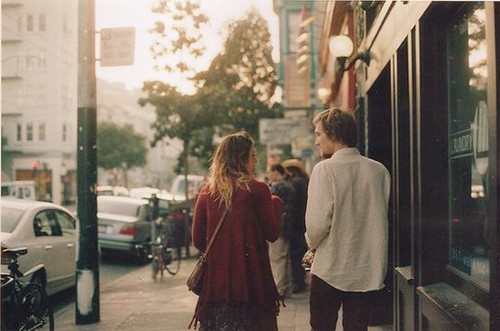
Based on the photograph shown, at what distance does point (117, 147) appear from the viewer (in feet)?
236

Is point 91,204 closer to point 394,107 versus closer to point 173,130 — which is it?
point 394,107

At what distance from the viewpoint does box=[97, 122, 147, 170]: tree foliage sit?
71062mm

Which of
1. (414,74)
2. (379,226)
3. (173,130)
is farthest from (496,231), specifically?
(173,130)

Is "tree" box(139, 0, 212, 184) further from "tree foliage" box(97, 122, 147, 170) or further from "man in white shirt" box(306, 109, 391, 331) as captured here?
"tree foliage" box(97, 122, 147, 170)

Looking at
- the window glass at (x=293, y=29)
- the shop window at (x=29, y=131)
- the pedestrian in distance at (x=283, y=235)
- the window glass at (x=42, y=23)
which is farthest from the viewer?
the shop window at (x=29, y=131)

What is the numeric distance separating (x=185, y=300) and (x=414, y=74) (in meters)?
5.59

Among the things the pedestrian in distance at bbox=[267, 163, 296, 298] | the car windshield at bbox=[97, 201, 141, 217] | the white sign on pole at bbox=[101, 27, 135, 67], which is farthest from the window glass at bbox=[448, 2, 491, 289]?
the car windshield at bbox=[97, 201, 141, 217]

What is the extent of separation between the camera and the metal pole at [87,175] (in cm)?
770

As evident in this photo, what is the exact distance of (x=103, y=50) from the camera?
7797 millimetres

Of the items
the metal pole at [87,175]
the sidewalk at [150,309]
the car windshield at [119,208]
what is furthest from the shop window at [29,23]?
the metal pole at [87,175]

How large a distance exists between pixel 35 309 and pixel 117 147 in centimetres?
6643

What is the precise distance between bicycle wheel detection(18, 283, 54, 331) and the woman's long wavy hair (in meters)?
3.17

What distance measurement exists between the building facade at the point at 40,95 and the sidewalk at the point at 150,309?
24144mm

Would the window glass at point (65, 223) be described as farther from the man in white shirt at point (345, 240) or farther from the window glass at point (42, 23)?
the window glass at point (42, 23)
